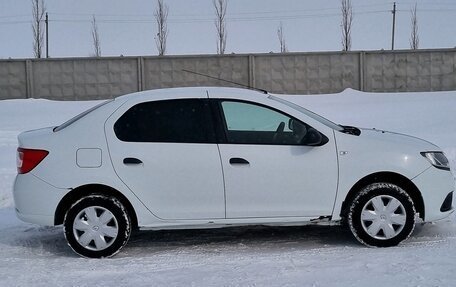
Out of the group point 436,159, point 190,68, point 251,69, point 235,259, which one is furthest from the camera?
point 190,68

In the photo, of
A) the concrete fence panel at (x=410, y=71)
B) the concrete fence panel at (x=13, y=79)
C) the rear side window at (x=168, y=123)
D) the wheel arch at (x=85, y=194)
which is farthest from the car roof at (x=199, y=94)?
the concrete fence panel at (x=13, y=79)

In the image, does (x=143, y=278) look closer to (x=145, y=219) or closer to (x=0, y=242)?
(x=145, y=219)

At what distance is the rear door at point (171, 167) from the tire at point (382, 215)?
1.29 m

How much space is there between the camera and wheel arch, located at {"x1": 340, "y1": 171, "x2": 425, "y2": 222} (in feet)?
17.6

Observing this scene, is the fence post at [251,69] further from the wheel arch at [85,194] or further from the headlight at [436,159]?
the wheel arch at [85,194]

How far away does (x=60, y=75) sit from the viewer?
22062 millimetres

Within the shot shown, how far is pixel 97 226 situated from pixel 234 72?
673 inches

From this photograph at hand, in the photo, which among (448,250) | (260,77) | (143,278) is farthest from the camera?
(260,77)

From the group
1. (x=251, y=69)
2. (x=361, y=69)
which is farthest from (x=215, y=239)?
(x=361, y=69)

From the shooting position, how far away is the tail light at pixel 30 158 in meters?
5.30

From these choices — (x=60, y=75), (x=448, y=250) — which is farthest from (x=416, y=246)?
(x=60, y=75)

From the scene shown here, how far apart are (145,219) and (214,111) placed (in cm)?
122

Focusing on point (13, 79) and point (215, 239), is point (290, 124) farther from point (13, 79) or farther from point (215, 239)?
point (13, 79)

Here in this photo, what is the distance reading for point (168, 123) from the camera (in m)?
5.43
